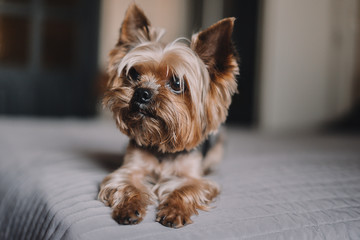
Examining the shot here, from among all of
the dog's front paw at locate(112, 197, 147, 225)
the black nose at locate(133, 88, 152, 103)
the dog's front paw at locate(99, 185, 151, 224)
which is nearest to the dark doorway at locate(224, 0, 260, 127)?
the black nose at locate(133, 88, 152, 103)

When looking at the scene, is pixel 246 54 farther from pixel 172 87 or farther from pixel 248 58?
pixel 172 87

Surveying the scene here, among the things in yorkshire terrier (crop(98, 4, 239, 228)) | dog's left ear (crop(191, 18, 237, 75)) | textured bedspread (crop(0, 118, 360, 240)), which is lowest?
textured bedspread (crop(0, 118, 360, 240))

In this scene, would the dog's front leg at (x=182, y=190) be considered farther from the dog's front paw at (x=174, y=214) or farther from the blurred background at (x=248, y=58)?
the blurred background at (x=248, y=58)

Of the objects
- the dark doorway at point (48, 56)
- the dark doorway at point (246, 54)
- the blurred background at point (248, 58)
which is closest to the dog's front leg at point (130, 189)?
the blurred background at point (248, 58)

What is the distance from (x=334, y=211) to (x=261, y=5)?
4484 millimetres

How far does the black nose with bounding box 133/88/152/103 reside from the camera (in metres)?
1.48

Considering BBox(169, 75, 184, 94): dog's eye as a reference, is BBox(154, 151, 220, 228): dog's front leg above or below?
below

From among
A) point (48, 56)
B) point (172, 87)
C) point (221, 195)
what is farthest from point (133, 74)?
Answer: point (48, 56)

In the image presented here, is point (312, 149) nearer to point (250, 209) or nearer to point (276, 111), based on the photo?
point (250, 209)

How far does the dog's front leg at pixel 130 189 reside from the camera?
3.88 feet

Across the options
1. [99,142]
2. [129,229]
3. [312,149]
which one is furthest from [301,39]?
[129,229]

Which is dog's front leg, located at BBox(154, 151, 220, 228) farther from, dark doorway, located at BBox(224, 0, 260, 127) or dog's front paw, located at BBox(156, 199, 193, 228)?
dark doorway, located at BBox(224, 0, 260, 127)

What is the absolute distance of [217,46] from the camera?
1.57m

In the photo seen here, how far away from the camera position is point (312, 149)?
2555 mm
